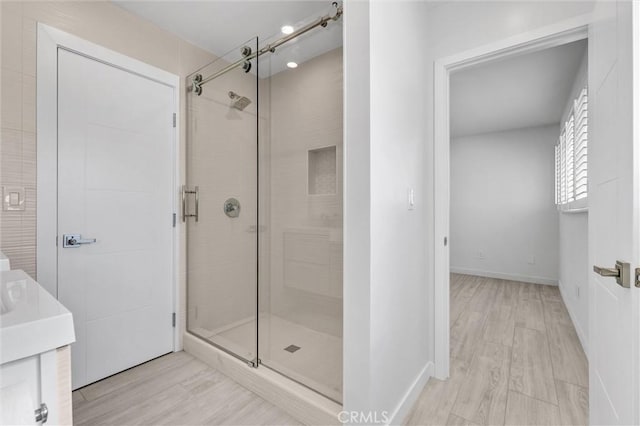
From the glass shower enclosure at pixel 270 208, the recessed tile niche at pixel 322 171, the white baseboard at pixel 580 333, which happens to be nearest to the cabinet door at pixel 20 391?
the glass shower enclosure at pixel 270 208

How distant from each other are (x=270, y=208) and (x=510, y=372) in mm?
1989

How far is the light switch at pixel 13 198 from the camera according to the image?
1611 millimetres

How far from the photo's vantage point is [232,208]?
7.19 feet

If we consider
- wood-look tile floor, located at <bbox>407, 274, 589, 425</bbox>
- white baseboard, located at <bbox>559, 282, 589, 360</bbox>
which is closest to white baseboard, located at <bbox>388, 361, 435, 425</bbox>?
wood-look tile floor, located at <bbox>407, 274, 589, 425</bbox>

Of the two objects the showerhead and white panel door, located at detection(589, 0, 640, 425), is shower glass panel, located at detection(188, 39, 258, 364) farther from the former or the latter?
white panel door, located at detection(589, 0, 640, 425)

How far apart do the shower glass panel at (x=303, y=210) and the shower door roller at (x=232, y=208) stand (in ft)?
0.85

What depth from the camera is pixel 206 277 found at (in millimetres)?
2365

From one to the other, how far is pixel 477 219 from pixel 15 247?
19.1 ft

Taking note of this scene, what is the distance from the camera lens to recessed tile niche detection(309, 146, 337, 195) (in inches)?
65.3

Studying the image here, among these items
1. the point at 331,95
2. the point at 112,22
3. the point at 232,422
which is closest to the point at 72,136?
the point at 112,22

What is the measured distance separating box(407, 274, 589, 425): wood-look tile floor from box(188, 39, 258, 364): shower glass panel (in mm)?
1237

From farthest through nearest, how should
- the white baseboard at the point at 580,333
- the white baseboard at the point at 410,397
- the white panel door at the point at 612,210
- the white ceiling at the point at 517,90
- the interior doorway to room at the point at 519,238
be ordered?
the white ceiling at the point at 517,90 → the white baseboard at the point at 580,333 → the interior doorway to room at the point at 519,238 → the white baseboard at the point at 410,397 → the white panel door at the point at 612,210

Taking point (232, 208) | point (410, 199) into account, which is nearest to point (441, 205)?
point (410, 199)

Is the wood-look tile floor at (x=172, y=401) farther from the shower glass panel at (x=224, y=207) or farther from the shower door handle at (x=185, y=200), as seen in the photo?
the shower door handle at (x=185, y=200)
